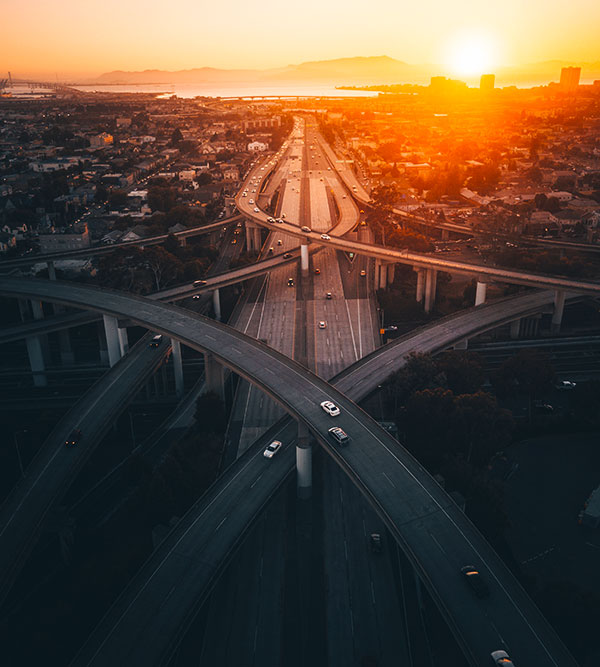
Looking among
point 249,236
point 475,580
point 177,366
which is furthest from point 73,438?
point 249,236

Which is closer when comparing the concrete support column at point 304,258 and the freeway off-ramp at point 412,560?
the freeway off-ramp at point 412,560

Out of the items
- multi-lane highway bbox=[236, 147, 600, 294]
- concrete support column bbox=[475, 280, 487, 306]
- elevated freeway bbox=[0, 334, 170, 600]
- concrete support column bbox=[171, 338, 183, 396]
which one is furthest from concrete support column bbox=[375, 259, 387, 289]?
elevated freeway bbox=[0, 334, 170, 600]

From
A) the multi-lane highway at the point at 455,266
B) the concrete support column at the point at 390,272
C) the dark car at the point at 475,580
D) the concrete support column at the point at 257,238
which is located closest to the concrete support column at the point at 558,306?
the multi-lane highway at the point at 455,266

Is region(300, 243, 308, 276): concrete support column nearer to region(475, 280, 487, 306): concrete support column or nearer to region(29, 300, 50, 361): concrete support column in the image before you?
region(475, 280, 487, 306): concrete support column

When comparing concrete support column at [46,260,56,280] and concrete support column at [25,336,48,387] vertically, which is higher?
concrete support column at [46,260,56,280]

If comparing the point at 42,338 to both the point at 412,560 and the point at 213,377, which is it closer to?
the point at 213,377

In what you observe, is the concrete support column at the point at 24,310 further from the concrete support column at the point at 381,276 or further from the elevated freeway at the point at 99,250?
the concrete support column at the point at 381,276

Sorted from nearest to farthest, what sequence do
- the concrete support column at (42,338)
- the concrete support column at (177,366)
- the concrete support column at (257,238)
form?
1. the concrete support column at (177,366)
2. the concrete support column at (42,338)
3. the concrete support column at (257,238)
